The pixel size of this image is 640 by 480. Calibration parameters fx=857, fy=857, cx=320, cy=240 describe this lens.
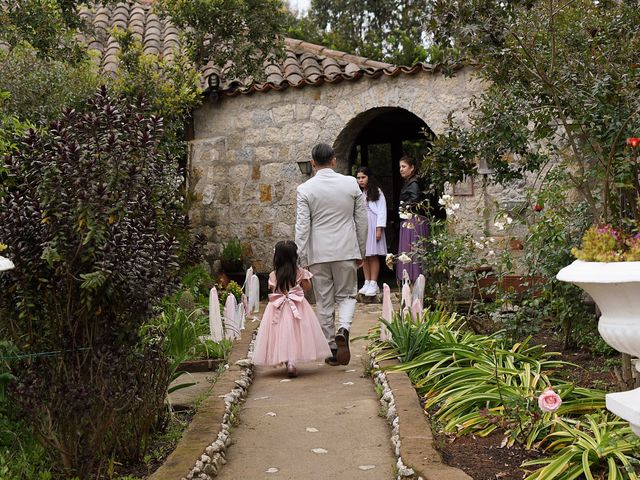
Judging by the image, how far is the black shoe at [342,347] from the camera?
636 cm

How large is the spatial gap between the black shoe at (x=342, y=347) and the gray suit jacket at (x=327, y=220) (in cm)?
56

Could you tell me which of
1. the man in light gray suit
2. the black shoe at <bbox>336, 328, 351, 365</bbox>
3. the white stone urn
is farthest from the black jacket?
the white stone urn

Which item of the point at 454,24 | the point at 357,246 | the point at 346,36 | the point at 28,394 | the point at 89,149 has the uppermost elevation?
the point at 346,36

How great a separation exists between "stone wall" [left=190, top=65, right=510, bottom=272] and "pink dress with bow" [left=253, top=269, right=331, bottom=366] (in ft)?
14.6

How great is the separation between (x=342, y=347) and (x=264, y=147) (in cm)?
518

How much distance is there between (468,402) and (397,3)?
63.5ft

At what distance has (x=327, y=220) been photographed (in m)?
6.53

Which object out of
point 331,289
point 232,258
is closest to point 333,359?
point 331,289

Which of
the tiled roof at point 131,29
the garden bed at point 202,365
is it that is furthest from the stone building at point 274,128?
the garden bed at point 202,365

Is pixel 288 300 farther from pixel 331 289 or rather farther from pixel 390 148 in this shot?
pixel 390 148

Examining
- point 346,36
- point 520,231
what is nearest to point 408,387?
point 520,231

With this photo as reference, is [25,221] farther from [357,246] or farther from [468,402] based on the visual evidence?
[357,246]

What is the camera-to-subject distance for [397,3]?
22.6 m

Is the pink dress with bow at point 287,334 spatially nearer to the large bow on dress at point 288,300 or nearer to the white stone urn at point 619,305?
the large bow on dress at point 288,300
